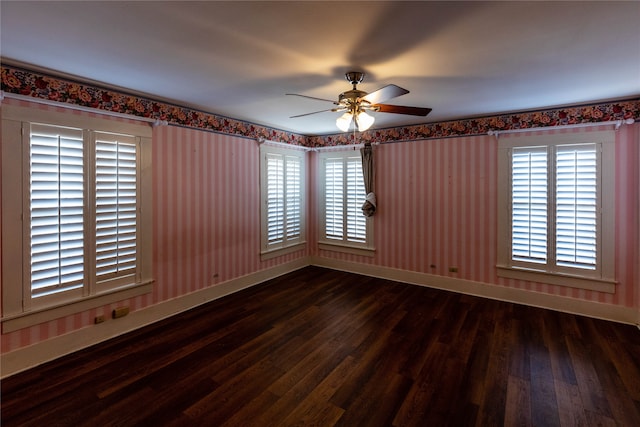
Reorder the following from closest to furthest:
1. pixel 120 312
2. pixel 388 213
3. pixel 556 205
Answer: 1. pixel 120 312
2. pixel 556 205
3. pixel 388 213

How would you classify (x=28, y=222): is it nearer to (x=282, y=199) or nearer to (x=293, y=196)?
(x=282, y=199)

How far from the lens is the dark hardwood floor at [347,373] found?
2.11 metres

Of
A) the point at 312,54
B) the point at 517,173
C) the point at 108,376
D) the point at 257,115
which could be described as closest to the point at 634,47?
the point at 517,173

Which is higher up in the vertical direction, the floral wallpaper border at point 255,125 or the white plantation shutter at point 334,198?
the floral wallpaper border at point 255,125

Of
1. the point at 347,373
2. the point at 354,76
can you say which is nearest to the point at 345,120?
the point at 354,76

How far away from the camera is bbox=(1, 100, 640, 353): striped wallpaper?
3510 millimetres

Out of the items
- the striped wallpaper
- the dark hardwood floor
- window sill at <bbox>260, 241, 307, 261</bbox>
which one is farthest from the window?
the dark hardwood floor

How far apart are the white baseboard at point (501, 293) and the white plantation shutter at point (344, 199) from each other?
0.55 metres

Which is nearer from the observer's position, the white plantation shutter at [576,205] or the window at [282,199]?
the white plantation shutter at [576,205]

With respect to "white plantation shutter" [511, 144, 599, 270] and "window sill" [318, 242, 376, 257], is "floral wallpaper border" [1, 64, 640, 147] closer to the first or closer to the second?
"white plantation shutter" [511, 144, 599, 270]

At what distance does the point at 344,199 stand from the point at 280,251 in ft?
4.76

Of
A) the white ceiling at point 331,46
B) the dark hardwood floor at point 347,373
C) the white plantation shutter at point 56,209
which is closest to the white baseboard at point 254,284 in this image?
the dark hardwood floor at point 347,373

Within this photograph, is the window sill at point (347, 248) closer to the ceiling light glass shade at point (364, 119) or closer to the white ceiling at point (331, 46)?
the white ceiling at point (331, 46)

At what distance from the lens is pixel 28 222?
2.60m
